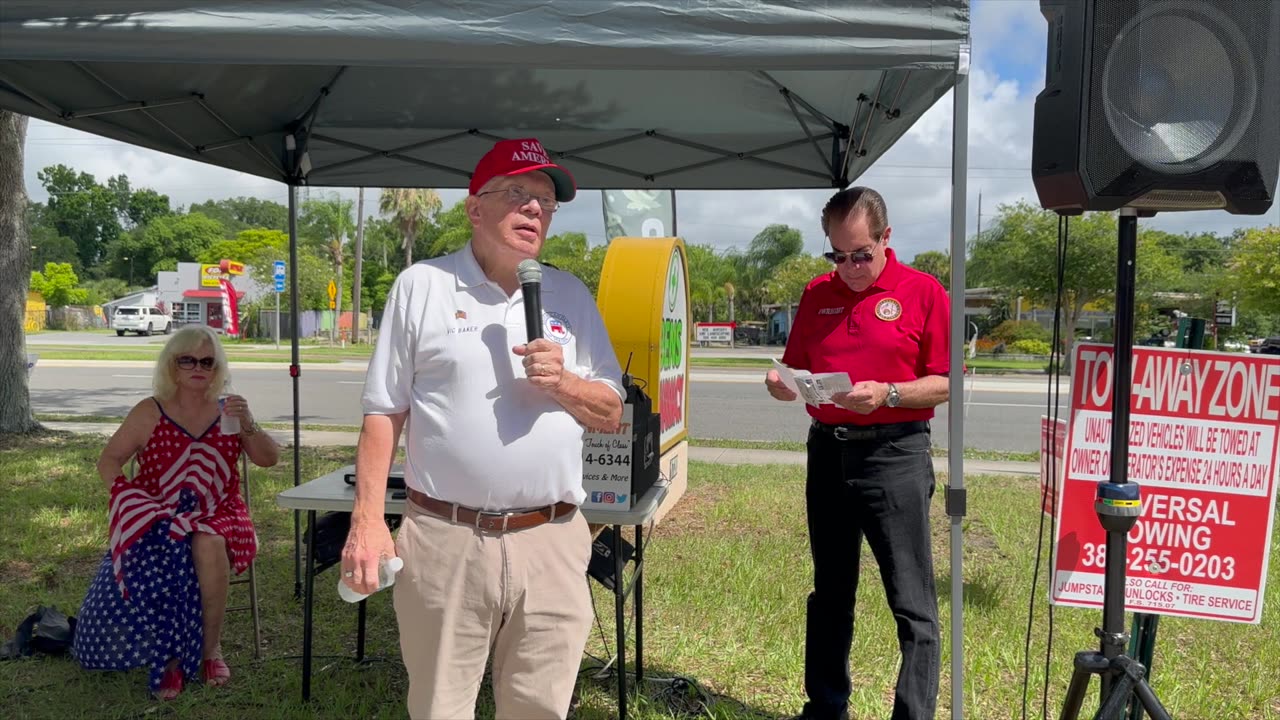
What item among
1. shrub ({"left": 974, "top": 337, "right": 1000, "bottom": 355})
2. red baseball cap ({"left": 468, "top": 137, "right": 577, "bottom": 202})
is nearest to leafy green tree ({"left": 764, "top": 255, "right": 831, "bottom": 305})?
shrub ({"left": 974, "top": 337, "right": 1000, "bottom": 355})

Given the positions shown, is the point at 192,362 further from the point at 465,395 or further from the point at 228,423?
the point at 465,395

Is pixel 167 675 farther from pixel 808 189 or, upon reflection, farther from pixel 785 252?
pixel 785 252

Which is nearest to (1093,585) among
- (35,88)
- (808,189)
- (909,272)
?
(909,272)

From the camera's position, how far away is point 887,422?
2.88m

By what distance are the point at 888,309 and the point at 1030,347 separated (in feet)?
139

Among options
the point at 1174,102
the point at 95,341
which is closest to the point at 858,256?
the point at 1174,102

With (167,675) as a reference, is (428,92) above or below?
above

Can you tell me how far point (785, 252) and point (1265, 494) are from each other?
54.4m

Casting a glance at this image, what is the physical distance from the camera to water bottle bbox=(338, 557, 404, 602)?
1964 mm

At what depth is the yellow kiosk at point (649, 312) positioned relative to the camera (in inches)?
→ 218

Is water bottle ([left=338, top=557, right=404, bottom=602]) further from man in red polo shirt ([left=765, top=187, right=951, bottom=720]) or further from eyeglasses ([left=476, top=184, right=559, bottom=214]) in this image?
man in red polo shirt ([left=765, top=187, right=951, bottom=720])

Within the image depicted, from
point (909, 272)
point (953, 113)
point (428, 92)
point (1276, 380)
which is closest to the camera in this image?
point (953, 113)

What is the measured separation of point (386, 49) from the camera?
2193 millimetres

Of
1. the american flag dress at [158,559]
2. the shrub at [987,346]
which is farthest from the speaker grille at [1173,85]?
the shrub at [987,346]
